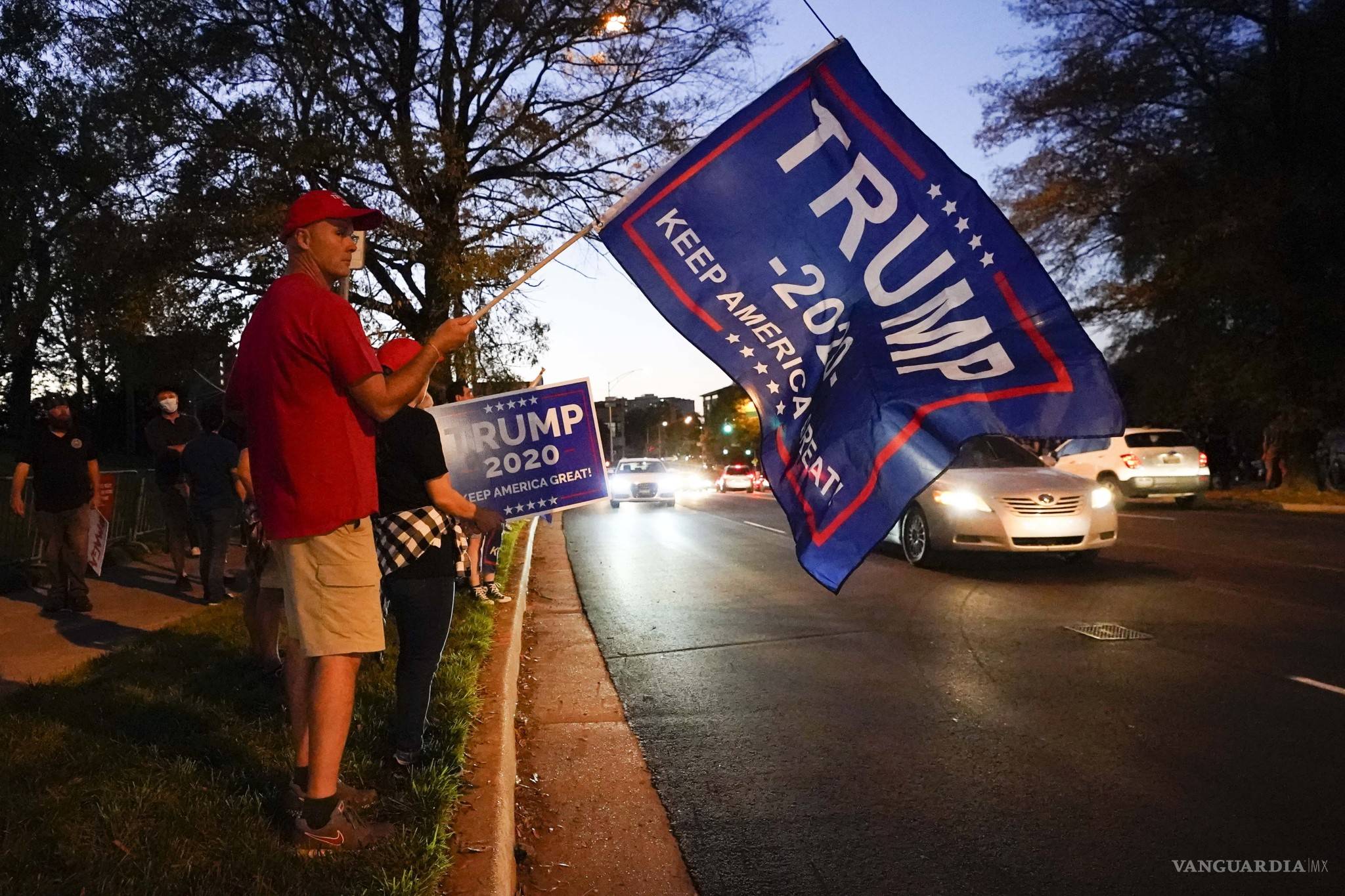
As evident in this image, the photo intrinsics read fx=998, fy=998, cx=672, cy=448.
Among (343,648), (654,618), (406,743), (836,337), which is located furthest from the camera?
(654,618)

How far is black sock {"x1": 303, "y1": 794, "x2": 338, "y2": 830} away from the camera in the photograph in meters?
3.09

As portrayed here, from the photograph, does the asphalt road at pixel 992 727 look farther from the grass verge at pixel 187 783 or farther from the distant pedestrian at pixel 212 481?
the distant pedestrian at pixel 212 481

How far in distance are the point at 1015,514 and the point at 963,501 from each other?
539 mm

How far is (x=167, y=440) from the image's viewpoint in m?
9.35

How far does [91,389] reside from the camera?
156 feet

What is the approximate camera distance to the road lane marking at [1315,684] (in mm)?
5578

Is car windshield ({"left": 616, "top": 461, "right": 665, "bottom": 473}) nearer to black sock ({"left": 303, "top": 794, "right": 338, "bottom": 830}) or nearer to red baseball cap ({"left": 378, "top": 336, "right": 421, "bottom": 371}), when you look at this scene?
red baseball cap ({"left": 378, "top": 336, "right": 421, "bottom": 371})

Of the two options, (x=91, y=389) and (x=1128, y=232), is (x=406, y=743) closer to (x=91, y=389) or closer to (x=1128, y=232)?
(x=1128, y=232)

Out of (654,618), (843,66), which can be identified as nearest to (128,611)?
(654,618)

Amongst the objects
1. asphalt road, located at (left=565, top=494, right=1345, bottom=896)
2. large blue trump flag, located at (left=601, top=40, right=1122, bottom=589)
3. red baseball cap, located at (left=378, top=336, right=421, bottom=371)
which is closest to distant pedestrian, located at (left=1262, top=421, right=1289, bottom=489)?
asphalt road, located at (left=565, top=494, right=1345, bottom=896)

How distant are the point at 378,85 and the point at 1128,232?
20.1 metres

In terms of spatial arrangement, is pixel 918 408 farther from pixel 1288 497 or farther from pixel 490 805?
pixel 1288 497

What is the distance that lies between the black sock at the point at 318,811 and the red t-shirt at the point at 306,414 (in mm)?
851

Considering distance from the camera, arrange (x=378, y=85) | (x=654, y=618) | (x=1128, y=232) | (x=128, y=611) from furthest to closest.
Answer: (x=1128, y=232) < (x=378, y=85) < (x=654, y=618) < (x=128, y=611)
